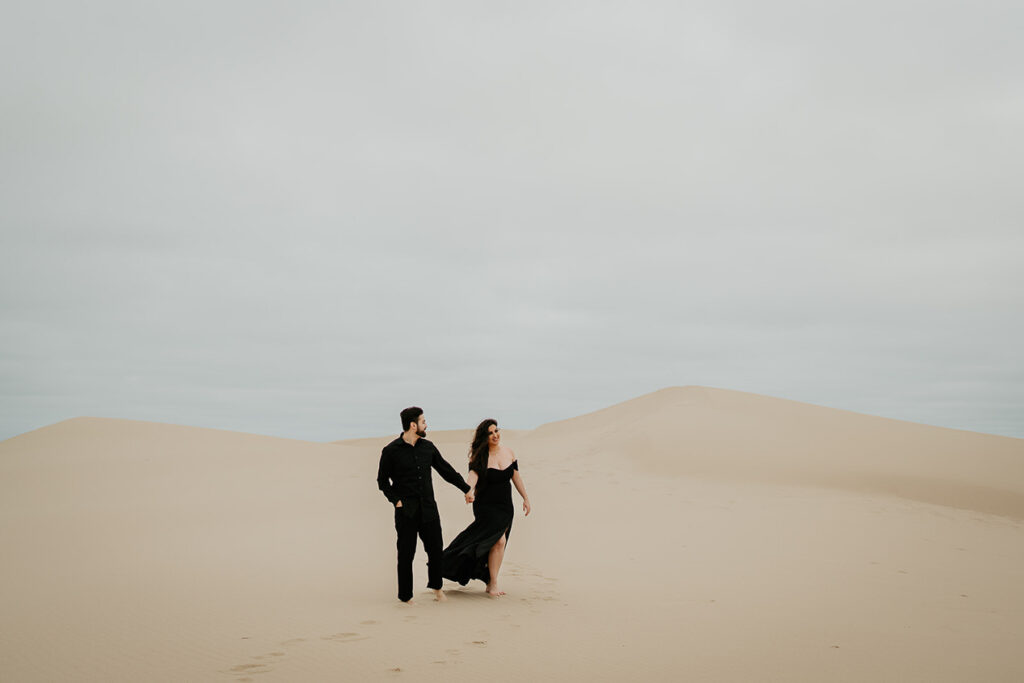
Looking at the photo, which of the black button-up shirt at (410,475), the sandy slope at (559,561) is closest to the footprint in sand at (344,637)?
the sandy slope at (559,561)

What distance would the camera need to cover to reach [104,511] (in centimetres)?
1608

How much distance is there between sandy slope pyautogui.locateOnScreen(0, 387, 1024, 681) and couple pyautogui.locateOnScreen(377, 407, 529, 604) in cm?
37

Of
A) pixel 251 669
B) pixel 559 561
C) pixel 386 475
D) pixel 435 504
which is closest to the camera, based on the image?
pixel 251 669

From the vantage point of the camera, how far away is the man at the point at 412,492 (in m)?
8.13

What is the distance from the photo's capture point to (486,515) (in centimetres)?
869

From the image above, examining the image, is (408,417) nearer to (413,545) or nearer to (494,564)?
(413,545)

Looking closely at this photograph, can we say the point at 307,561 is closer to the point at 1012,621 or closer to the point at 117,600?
the point at 117,600

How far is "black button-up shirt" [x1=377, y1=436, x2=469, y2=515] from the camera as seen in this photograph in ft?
26.9

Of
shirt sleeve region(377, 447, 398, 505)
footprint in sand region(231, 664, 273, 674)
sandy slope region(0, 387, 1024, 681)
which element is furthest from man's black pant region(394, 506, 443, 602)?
footprint in sand region(231, 664, 273, 674)

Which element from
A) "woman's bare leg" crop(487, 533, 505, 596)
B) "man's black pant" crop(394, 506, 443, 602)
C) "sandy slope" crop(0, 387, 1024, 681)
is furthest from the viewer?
"woman's bare leg" crop(487, 533, 505, 596)

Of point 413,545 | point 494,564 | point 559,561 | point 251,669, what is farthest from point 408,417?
point 559,561

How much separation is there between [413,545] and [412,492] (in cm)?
58

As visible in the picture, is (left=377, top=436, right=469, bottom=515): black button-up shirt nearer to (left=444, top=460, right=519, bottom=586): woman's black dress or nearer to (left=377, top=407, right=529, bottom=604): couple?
(left=377, top=407, right=529, bottom=604): couple

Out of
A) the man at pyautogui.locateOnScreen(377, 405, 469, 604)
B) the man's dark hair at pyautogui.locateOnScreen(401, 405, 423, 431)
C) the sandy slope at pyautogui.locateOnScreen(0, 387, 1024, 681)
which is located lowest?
the sandy slope at pyautogui.locateOnScreen(0, 387, 1024, 681)
